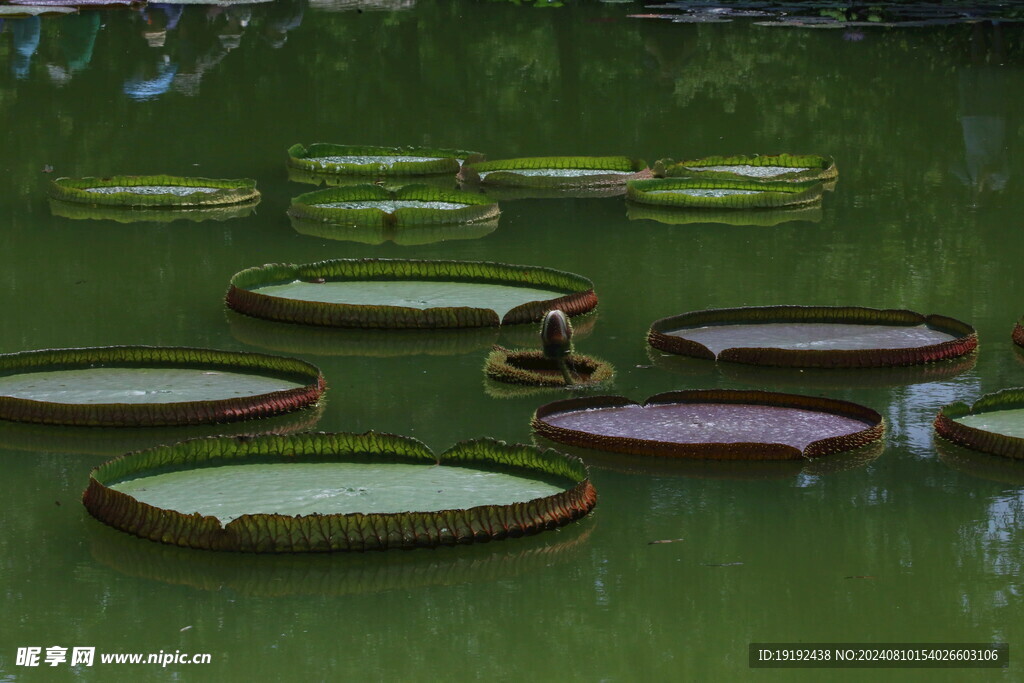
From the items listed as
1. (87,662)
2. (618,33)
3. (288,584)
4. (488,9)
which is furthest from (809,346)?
(488,9)

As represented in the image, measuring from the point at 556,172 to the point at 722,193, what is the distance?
4.99 feet

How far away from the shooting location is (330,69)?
66.1 ft

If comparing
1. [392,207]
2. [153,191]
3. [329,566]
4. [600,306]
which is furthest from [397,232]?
[329,566]

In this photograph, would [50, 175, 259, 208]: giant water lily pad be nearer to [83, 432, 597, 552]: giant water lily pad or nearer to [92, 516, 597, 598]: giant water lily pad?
[83, 432, 597, 552]: giant water lily pad

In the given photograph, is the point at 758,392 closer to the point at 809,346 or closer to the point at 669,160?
the point at 809,346

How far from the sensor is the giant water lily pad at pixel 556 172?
42.6ft

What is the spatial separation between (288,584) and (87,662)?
70cm

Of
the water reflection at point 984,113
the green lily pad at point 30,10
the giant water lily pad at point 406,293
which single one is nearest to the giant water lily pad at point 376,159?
the water reflection at point 984,113

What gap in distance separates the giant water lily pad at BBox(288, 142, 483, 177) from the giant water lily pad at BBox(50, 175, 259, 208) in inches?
39.3

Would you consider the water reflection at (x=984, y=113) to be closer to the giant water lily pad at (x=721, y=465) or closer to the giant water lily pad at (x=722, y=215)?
the giant water lily pad at (x=722, y=215)

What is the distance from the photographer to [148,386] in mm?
7223

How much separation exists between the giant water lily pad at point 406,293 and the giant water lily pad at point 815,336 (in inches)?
29.4

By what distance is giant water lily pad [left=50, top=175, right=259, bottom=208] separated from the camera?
1201 cm

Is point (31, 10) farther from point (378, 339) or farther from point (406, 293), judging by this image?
point (378, 339)
